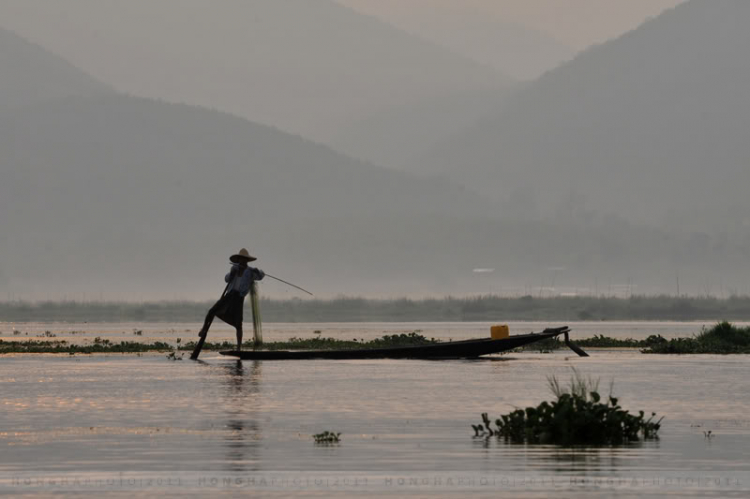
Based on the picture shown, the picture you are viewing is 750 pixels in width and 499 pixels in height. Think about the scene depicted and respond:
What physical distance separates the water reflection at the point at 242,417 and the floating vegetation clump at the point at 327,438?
3.38 feet

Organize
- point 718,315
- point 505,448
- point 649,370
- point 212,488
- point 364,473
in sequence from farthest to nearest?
point 718,315 → point 649,370 → point 505,448 → point 364,473 → point 212,488

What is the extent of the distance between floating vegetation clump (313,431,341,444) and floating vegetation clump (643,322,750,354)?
1612 inches

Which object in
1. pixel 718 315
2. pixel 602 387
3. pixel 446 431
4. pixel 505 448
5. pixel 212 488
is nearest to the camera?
pixel 212 488

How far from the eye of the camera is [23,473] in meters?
24.4

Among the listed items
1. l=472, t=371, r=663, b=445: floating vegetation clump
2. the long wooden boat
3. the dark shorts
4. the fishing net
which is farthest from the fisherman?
l=472, t=371, r=663, b=445: floating vegetation clump

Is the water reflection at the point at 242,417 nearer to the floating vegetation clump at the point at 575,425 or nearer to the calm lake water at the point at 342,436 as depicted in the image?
the calm lake water at the point at 342,436

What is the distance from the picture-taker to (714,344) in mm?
69250

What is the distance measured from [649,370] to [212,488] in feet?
107

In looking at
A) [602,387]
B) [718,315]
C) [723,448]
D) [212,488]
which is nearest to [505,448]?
[723,448]

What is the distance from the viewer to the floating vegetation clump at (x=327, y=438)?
2855cm

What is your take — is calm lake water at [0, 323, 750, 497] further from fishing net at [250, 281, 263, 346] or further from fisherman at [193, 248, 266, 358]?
fishing net at [250, 281, 263, 346]

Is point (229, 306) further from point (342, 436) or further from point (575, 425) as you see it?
point (575, 425)

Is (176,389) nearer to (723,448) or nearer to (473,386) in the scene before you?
(473,386)

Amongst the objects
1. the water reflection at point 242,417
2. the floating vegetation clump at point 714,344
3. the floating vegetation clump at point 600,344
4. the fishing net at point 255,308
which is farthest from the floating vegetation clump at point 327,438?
the floating vegetation clump at point 600,344
